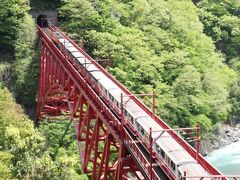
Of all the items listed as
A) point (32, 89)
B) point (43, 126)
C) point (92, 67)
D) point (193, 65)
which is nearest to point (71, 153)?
point (43, 126)

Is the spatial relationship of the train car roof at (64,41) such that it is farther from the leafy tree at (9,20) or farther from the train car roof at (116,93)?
the train car roof at (116,93)

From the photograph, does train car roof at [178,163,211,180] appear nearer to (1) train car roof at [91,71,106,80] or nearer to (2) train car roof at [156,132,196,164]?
(2) train car roof at [156,132,196,164]

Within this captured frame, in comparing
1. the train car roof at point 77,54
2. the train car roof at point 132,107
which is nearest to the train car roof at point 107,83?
the train car roof at point 132,107

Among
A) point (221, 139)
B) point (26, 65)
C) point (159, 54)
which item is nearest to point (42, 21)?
point (26, 65)

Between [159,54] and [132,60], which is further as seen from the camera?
[159,54]

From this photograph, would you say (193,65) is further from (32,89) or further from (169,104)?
(32,89)

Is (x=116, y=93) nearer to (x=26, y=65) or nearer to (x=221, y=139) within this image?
(x=26, y=65)

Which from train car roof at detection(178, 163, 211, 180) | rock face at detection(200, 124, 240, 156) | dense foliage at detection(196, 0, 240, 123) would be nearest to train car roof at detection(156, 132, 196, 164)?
train car roof at detection(178, 163, 211, 180)

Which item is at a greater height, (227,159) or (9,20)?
(9,20)
